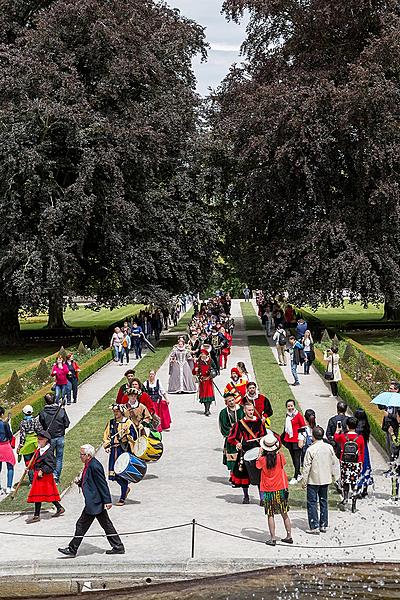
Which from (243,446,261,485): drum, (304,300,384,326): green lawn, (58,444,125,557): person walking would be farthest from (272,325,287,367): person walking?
(304,300,384,326): green lawn

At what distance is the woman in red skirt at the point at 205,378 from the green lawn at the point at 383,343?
13003mm

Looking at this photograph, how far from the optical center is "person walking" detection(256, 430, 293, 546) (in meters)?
11.9

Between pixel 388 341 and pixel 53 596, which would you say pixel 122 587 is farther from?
pixel 388 341

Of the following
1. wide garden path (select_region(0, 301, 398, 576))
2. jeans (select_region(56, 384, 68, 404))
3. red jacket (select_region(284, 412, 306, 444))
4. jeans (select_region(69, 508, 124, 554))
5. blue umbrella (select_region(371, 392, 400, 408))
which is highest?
blue umbrella (select_region(371, 392, 400, 408))

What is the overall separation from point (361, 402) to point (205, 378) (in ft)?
12.0

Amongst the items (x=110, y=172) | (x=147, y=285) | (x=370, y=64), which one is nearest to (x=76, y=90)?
(x=110, y=172)

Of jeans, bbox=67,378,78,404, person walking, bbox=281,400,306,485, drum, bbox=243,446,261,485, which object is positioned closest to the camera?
drum, bbox=243,446,261,485

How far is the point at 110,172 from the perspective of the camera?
122ft

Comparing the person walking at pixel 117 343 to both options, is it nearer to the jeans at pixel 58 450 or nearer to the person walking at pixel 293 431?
the jeans at pixel 58 450

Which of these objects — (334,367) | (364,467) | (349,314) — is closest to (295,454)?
(364,467)

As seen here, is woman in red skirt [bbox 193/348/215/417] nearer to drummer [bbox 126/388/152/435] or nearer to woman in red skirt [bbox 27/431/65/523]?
drummer [bbox 126/388/152/435]

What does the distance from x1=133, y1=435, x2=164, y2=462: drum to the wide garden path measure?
67 centimetres

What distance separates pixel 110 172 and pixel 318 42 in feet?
42.9

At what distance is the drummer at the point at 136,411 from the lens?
1473 centimetres
